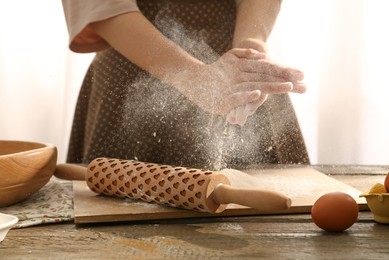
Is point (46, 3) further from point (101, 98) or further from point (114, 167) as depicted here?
point (114, 167)

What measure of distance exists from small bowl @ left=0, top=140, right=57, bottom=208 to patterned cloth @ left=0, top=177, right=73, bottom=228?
16mm

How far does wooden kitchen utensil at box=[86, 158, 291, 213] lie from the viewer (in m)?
0.75

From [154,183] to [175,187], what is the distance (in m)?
0.04

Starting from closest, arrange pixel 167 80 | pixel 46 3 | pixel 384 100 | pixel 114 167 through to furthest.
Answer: pixel 114 167 < pixel 167 80 < pixel 46 3 < pixel 384 100

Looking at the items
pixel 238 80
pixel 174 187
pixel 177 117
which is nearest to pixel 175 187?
pixel 174 187

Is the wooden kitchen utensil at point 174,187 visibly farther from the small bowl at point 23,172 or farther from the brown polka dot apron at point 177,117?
the brown polka dot apron at point 177,117

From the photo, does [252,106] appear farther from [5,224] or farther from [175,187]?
[5,224]

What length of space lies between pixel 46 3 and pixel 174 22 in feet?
1.77

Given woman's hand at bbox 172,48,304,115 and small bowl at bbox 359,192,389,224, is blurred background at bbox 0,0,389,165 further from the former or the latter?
small bowl at bbox 359,192,389,224

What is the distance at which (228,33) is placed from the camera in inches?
54.9

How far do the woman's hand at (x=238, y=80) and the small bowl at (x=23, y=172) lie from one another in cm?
32

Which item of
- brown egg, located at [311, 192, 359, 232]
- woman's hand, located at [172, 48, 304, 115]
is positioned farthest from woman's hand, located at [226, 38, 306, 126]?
brown egg, located at [311, 192, 359, 232]

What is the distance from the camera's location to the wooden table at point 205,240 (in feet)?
2.18

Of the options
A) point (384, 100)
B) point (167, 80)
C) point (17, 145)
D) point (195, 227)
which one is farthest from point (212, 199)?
point (384, 100)
